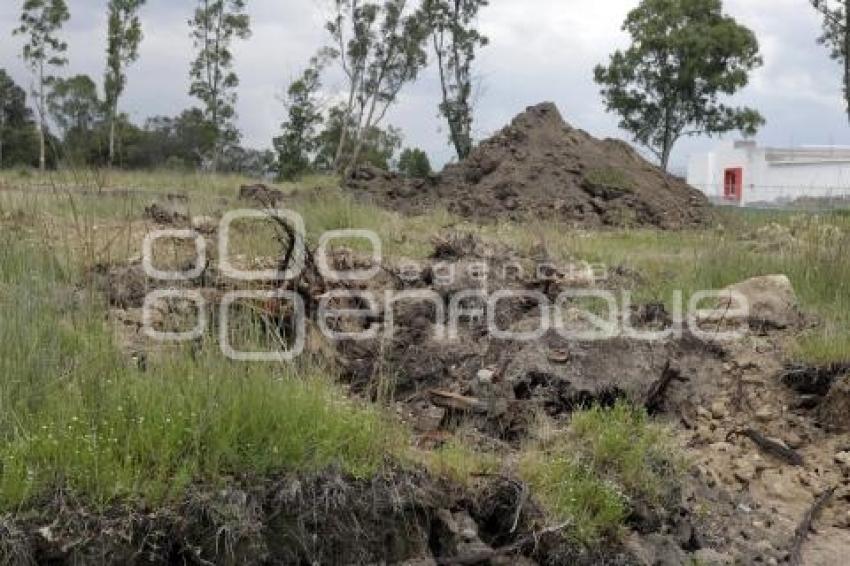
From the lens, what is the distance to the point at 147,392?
3377mm

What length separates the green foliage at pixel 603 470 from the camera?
3643mm

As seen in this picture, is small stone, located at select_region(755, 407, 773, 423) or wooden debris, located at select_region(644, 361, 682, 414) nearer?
wooden debris, located at select_region(644, 361, 682, 414)

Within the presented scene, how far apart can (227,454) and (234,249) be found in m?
→ 2.67

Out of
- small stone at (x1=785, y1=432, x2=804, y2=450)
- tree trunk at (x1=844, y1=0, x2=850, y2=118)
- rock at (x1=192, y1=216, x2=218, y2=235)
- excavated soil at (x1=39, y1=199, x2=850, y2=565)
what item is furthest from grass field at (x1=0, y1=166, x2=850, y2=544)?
tree trunk at (x1=844, y1=0, x2=850, y2=118)

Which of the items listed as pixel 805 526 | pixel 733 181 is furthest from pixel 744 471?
pixel 733 181

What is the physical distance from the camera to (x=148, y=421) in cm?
326

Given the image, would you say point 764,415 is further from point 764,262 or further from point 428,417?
point 764,262

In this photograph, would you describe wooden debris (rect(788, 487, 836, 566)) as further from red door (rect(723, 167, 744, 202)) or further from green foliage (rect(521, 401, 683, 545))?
red door (rect(723, 167, 744, 202))

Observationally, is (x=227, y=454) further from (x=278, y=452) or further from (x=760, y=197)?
(x=760, y=197)

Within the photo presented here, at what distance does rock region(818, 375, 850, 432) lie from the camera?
489cm

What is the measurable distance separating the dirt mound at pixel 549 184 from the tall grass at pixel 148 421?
10.3 meters

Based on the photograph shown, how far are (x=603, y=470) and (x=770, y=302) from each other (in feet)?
8.24

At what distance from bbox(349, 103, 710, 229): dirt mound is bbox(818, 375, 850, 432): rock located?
879cm

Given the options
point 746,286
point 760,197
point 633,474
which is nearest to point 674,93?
point 760,197
